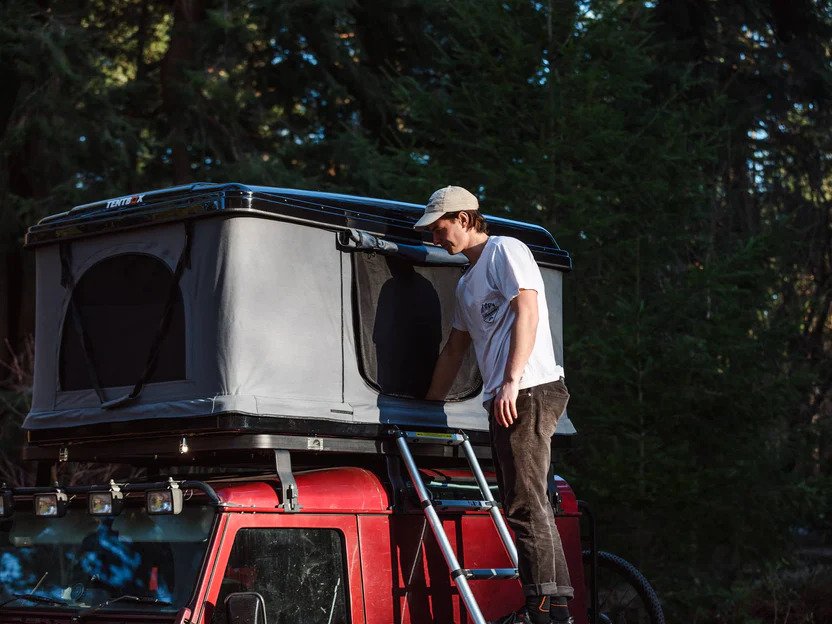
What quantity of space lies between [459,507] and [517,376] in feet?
2.42

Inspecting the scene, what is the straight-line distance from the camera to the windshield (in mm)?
4715

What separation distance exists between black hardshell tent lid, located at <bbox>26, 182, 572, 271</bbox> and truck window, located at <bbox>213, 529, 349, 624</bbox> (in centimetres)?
139

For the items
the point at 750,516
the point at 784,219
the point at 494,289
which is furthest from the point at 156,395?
the point at 784,219

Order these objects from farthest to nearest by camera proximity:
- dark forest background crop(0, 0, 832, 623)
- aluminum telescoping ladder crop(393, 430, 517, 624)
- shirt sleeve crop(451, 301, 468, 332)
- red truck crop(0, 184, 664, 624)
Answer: dark forest background crop(0, 0, 832, 623)
shirt sleeve crop(451, 301, 468, 332)
aluminum telescoping ladder crop(393, 430, 517, 624)
red truck crop(0, 184, 664, 624)

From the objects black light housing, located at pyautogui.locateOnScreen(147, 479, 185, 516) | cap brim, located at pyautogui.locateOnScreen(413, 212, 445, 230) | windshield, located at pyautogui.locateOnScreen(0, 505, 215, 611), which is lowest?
windshield, located at pyautogui.locateOnScreen(0, 505, 215, 611)

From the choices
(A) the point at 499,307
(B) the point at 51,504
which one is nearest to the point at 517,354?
(A) the point at 499,307

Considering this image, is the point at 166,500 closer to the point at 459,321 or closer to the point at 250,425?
→ the point at 250,425

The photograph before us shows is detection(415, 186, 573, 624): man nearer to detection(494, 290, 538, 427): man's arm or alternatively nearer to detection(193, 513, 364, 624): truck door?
detection(494, 290, 538, 427): man's arm

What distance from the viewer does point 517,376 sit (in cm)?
529

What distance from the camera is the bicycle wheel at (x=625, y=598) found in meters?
7.29

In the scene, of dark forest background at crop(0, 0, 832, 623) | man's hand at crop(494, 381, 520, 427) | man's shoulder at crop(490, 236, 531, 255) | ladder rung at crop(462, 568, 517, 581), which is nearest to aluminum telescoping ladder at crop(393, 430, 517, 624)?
ladder rung at crop(462, 568, 517, 581)

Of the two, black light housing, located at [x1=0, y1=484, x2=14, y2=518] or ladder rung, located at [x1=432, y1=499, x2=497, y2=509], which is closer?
black light housing, located at [x1=0, y1=484, x2=14, y2=518]

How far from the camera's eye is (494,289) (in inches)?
218

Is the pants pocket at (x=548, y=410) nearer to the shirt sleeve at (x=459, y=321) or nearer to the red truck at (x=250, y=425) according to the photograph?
the red truck at (x=250, y=425)
